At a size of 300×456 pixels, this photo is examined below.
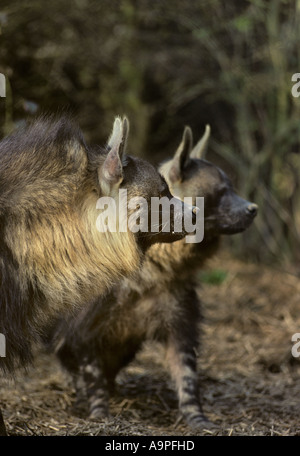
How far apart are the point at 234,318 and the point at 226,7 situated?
3474 mm

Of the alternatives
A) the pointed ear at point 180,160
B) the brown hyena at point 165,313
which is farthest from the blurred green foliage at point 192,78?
the brown hyena at point 165,313

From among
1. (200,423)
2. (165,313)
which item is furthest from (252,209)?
(200,423)

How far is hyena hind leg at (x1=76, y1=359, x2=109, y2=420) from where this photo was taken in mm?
4625

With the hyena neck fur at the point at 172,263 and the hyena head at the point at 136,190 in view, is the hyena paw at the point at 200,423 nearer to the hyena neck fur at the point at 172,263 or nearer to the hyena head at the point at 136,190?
the hyena neck fur at the point at 172,263

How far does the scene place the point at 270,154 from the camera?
27.2 ft

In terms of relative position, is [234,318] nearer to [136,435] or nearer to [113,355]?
[113,355]

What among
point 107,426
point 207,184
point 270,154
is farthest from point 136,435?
point 270,154

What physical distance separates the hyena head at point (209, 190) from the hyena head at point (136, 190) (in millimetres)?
1035

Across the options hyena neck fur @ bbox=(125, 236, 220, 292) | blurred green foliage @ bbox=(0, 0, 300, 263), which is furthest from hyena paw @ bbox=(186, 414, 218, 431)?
blurred green foliage @ bbox=(0, 0, 300, 263)

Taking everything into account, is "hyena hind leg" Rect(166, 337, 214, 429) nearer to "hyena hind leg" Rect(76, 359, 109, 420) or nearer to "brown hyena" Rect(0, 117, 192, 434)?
"hyena hind leg" Rect(76, 359, 109, 420)

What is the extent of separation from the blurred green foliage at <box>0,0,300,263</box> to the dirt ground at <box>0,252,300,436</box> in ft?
4.81

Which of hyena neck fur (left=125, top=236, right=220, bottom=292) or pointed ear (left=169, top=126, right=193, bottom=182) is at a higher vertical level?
pointed ear (left=169, top=126, right=193, bottom=182)

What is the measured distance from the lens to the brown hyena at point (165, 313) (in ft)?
15.3

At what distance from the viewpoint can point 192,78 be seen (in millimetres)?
8875
